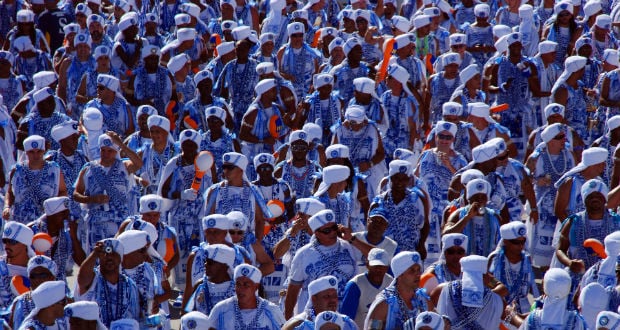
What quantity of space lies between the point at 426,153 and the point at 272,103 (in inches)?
95.3

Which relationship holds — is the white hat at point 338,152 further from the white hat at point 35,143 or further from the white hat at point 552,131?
the white hat at point 35,143

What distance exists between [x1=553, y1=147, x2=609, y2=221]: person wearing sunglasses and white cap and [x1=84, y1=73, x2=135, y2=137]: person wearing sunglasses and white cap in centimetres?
504

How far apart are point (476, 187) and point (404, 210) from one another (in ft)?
2.06

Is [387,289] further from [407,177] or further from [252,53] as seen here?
[252,53]

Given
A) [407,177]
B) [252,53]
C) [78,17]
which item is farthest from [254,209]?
[78,17]

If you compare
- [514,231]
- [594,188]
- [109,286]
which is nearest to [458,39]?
[594,188]

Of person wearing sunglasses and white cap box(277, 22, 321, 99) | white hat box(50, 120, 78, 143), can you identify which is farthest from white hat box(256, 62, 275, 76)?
white hat box(50, 120, 78, 143)

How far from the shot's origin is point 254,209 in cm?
1335

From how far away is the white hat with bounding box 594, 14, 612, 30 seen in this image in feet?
63.4

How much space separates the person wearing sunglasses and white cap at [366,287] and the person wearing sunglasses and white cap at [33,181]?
4081 millimetres

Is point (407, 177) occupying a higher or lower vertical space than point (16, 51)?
higher

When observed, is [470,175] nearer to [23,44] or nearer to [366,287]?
[366,287]

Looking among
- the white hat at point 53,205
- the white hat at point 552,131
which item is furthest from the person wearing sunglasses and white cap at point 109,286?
the white hat at point 552,131

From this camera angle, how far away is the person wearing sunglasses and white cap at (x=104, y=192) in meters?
13.9
